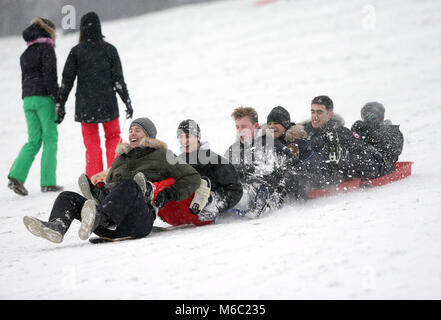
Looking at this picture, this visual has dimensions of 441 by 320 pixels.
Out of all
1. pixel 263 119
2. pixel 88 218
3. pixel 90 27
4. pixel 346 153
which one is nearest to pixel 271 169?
pixel 346 153

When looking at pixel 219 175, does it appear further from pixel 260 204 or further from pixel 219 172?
pixel 260 204

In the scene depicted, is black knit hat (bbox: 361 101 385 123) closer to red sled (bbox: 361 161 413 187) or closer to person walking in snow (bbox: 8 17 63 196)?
red sled (bbox: 361 161 413 187)

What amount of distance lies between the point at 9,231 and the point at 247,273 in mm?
2721

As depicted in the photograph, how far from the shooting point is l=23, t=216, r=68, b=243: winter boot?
10.4ft

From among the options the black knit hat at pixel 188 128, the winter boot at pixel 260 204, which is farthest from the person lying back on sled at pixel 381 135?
the black knit hat at pixel 188 128

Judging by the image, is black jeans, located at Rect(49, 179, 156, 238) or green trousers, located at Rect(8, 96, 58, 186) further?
green trousers, located at Rect(8, 96, 58, 186)

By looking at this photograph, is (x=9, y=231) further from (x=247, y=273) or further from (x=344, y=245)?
(x=344, y=245)

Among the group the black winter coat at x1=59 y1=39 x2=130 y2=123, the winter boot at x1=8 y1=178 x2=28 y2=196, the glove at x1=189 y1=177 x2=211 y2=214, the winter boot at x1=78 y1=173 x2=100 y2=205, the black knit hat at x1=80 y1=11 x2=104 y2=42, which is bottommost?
the winter boot at x1=8 y1=178 x2=28 y2=196

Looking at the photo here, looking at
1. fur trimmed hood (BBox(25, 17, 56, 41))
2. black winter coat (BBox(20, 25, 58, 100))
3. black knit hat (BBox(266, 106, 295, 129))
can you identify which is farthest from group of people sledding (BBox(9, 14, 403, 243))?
fur trimmed hood (BBox(25, 17, 56, 41))

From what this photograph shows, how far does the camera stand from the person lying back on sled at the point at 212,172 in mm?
3916

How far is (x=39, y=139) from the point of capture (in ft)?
19.4

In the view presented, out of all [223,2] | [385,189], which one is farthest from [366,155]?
[223,2]

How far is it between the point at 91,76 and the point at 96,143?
748 mm

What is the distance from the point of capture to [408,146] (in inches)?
256
